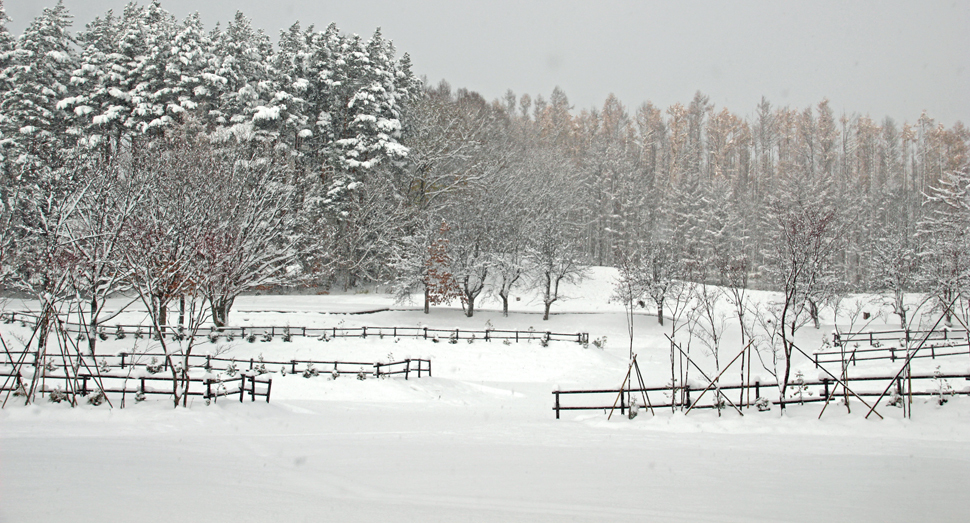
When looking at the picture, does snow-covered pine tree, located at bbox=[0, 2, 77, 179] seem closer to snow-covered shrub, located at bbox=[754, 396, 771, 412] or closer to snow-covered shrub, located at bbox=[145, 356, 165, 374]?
snow-covered shrub, located at bbox=[145, 356, 165, 374]

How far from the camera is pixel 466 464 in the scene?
935cm

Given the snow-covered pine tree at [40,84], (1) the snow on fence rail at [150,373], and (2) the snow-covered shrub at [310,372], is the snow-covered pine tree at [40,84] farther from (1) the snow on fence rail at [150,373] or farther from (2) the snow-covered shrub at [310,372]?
(2) the snow-covered shrub at [310,372]

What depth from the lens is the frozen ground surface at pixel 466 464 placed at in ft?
22.6

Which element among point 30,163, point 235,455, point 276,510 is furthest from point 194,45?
point 276,510

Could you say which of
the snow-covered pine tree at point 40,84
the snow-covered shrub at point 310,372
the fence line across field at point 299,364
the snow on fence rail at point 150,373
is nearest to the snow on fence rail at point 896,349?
the fence line across field at point 299,364

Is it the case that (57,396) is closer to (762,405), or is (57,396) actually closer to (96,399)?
(96,399)

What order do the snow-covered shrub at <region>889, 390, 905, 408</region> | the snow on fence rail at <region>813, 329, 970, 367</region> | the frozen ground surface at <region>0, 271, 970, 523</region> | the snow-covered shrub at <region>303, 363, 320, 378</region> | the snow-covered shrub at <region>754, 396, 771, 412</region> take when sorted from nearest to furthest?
the frozen ground surface at <region>0, 271, 970, 523</region>, the snow-covered shrub at <region>889, 390, 905, 408</region>, the snow-covered shrub at <region>754, 396, 771, 412</region>, the snow-covered shrub at <region>303, 363, 320, 378</region>, the snow on fence rail at <region>813, 329, 970, 367</region>

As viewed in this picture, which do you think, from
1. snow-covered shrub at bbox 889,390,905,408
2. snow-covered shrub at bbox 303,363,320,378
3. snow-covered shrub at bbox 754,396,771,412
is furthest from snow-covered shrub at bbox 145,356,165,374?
snow-covered shrub at bbox 889,390,905,408

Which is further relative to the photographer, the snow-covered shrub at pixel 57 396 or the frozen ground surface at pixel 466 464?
the snow-covered shrub at pixel 57 396

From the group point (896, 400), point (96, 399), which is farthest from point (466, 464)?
point (896, 400)

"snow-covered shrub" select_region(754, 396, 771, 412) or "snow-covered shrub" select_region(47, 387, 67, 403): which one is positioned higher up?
"snow-covered shrub" select_region(47, 387, 67, 403)

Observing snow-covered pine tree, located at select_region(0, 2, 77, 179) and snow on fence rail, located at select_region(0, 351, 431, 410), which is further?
snow-covered pine tree, located at select_region(0, 2, 77, 179)

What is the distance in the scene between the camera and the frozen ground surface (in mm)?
6891

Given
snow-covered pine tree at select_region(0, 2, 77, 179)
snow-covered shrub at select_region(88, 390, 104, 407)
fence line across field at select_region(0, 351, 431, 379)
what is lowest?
fence line across field at select_region(0, 351, 431, 379)
